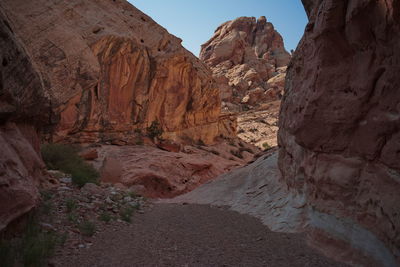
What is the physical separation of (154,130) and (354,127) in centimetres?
1749

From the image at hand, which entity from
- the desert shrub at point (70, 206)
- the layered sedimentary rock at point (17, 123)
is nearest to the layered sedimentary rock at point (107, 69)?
the layered sedimentary rock at point (17, 123)

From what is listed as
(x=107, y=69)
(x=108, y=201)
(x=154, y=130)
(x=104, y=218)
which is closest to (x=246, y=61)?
(x=154, y=130)

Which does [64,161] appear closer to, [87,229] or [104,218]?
[104,218]

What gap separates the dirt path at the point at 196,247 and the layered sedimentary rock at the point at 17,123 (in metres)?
0.97

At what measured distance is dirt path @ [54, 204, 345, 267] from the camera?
347cm

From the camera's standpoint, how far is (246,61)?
58.6m

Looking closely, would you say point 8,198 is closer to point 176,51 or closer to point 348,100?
point 348,100

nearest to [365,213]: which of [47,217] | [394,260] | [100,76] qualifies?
[394,260]

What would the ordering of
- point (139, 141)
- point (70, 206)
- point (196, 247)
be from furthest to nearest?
point (139, 141) < point (70, 206) < point (196, 247)

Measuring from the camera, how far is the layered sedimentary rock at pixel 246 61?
5097cm

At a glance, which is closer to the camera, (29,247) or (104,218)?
(29,247)

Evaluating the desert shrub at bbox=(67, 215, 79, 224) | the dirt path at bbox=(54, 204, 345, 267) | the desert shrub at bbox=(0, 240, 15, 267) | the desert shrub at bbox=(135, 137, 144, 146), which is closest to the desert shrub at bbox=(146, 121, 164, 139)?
the desert shrub at bbox=(135, 137, 144, 146)

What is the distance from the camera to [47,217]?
4555mm

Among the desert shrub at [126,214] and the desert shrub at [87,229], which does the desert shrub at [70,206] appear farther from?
the desert shrub at [126,214]
